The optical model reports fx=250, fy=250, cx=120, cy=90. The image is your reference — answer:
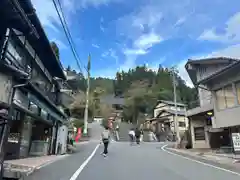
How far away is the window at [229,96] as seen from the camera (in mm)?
17016

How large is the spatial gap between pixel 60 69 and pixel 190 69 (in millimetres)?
15438

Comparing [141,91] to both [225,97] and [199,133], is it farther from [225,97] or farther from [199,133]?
[225,97]

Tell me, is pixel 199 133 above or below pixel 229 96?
below

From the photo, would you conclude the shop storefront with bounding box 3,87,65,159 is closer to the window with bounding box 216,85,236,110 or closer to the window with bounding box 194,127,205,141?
the window with bounding box 216,85,236,110

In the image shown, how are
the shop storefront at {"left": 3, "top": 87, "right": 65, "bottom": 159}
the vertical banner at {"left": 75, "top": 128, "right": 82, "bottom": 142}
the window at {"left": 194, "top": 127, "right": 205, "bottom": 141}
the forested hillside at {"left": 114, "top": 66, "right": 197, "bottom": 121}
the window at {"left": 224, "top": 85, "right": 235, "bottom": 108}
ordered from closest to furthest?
the shop storefront at {"left": 3, "top": 87, "right": 65, "bottom": 159}
the window at {"left": 224, "top": 85, "right": 235, "bottom": 108}
the window at {"left": 194, "top": 127, "right": 205, "bottom": 141}
the vertical banner at {"left": 75, "top": 128, "right": 82, "bottom": 142}
the forested hillside at {"left": 114, "top": 66, "right": 197, "bottom": 121}

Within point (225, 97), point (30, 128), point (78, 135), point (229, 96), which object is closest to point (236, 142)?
point (229, 96)

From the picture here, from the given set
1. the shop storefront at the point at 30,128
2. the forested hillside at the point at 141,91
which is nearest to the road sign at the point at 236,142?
the shop storefront at the point at 30,128

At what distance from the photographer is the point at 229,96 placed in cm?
1739

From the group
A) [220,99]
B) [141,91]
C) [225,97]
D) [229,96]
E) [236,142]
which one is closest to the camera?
[236,142]

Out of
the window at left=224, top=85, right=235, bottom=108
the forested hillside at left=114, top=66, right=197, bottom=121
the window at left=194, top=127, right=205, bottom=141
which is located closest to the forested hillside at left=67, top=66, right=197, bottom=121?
the forested hillside at left=114, top=66, right=197, bottom=121

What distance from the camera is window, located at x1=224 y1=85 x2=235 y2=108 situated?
17016mm

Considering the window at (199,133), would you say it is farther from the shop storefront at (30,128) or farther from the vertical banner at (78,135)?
the vertical banner at (78,135)

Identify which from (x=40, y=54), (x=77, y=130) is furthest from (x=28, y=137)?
(x=77, y=130)

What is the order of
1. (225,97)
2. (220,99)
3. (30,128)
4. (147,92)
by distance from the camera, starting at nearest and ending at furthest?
(30,128) < (225,97) < (220,99) < (147,92)
